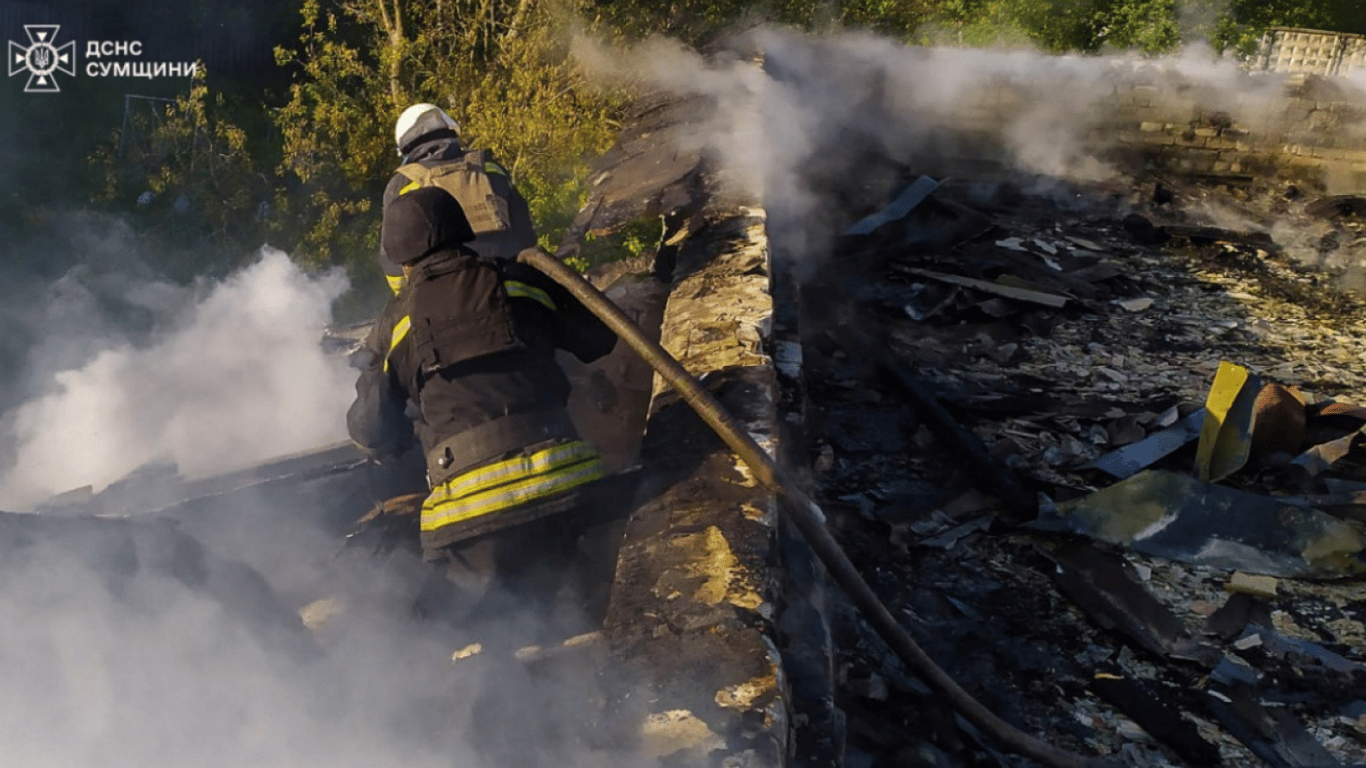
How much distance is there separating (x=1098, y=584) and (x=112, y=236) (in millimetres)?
13628

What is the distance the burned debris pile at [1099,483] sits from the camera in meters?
3.81

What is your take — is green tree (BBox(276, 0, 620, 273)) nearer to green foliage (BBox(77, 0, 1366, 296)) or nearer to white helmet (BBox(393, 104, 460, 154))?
green foliage (BBox(77, 0, 1366, 296))

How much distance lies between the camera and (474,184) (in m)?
5.75

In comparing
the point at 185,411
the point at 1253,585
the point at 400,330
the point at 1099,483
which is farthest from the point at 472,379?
the point at 185,411

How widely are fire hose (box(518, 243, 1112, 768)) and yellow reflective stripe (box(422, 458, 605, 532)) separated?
0.51 metres

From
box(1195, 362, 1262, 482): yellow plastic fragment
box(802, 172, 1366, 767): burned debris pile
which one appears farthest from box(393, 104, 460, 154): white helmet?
box(1195, 362, 1262, 482): yellow plastic fragment

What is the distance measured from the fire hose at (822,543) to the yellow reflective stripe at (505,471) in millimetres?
464

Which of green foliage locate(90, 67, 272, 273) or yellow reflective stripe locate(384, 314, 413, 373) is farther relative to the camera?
green foliage locate(90, 67, 272, 273)

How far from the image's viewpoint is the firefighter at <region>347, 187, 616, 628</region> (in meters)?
3.88

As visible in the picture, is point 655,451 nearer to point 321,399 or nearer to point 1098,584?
point 1098,584

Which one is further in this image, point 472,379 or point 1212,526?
point 1212,526

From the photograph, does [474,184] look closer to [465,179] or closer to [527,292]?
[465,179]

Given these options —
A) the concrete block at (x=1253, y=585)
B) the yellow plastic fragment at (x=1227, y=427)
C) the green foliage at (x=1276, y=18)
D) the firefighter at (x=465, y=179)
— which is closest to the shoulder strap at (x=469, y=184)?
the firefighter at (x=465, y=179)

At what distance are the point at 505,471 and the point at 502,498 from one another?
3.7 inches
